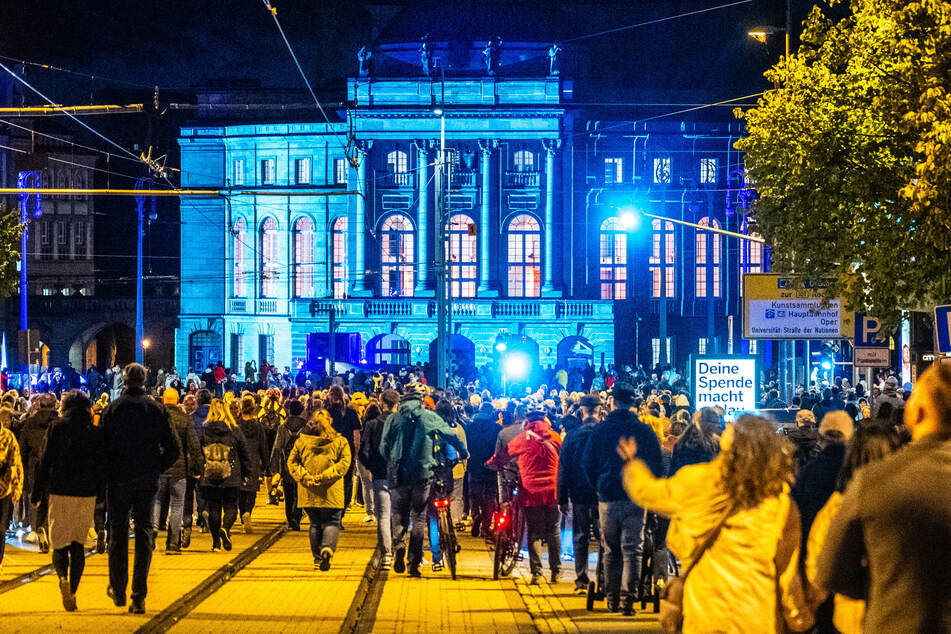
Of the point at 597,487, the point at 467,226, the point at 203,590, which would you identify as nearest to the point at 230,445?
the point at 203,590

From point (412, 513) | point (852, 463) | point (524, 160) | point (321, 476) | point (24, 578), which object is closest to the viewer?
point (852, 463)

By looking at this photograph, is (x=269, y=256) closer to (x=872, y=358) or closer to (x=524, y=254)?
(x=524, y=254)

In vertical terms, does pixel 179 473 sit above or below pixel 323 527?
above

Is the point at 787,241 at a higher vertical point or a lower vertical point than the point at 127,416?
higher

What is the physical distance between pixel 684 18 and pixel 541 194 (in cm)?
1899

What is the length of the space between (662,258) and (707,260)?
2.33 metres

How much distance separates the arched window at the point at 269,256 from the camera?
65.9m

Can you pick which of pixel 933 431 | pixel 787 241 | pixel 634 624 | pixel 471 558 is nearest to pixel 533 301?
pixel 787 241

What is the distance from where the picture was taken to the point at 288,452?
647 inches

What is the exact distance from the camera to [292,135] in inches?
2571


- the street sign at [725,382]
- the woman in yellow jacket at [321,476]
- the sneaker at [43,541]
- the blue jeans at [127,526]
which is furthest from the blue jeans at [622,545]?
the street sign at [725,382]

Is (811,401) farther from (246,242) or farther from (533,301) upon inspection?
(246,242)

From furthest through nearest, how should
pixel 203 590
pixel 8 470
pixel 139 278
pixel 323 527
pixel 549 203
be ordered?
1. pixel 549 203
2. pixel 139 278
3. pixel 323 527
4. pixel 203 590
5. pixel 8 470

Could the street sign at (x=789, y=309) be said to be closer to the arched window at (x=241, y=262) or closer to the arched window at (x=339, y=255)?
the arched window at (x=339, y=255)
